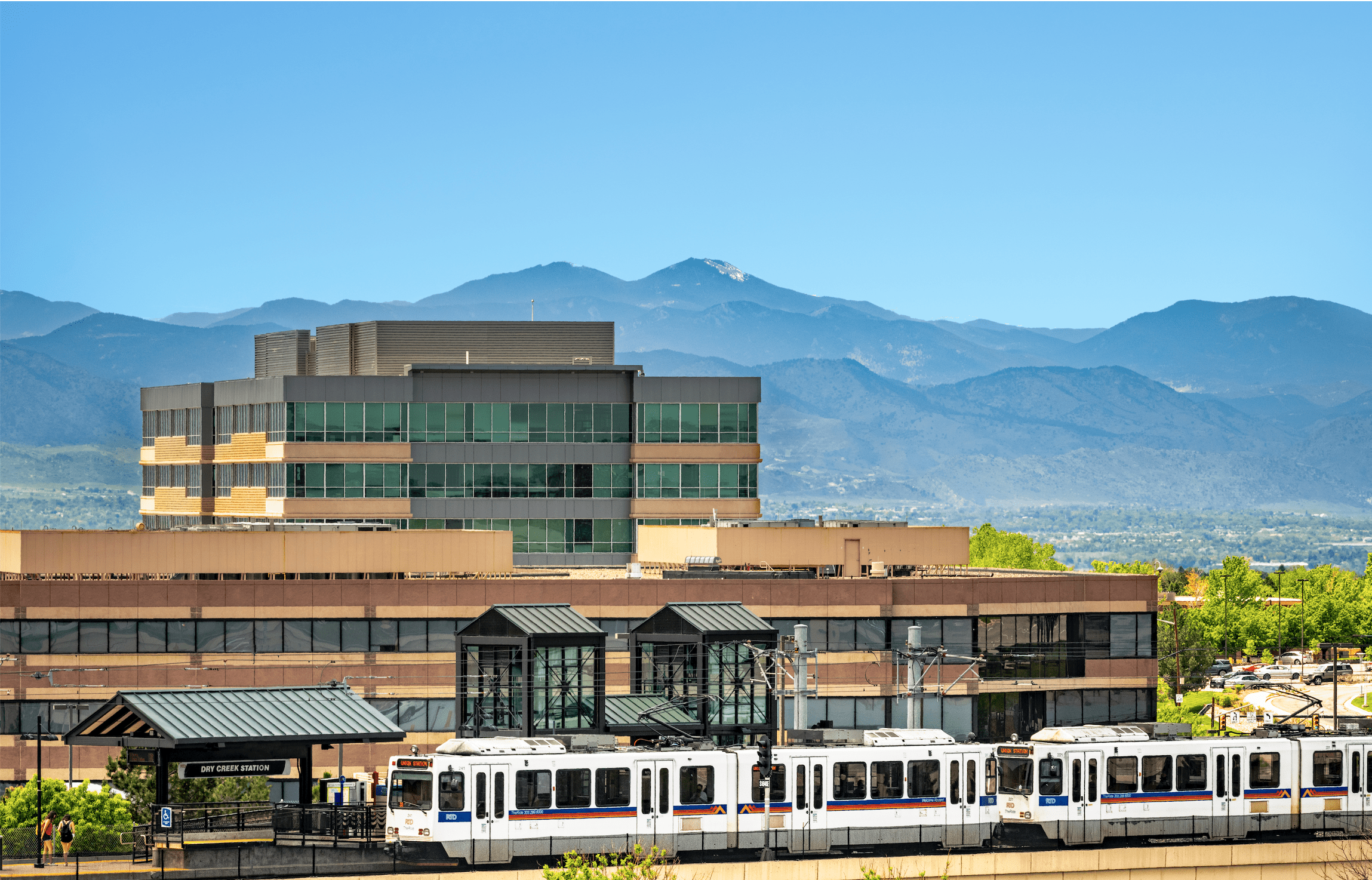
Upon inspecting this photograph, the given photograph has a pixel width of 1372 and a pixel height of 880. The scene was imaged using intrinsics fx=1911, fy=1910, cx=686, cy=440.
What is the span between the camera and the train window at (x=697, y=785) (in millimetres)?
55844

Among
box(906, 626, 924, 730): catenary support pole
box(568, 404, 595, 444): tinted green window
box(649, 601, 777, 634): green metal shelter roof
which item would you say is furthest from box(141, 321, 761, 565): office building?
box(649, 601, 777, 634): green metal shelter roof

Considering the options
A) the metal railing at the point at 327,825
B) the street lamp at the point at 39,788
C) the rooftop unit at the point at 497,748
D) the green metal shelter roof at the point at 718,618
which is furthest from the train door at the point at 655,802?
the street lamp at the point at 39,788

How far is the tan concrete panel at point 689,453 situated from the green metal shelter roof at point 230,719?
69.1 m

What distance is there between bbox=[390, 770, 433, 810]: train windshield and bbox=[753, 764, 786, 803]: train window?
31.6ft

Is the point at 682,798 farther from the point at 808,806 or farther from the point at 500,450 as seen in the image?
the point at 500,450

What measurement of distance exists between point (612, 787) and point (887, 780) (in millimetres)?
8711

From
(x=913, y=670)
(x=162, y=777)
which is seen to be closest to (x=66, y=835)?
(x=162, y=777)

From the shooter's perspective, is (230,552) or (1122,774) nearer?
(1122,774)

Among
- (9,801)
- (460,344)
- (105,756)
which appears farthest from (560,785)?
(460,344)

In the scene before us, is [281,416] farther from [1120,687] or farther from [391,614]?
[1120,687]

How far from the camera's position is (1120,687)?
315ft

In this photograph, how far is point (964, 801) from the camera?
5884 cm

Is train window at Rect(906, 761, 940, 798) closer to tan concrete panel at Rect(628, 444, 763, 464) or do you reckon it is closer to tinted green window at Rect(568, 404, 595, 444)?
tan concrete panel at Rect(628, 444, 763, 464)

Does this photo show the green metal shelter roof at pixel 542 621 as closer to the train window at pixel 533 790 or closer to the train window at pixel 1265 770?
the train window at pixel 533 790
